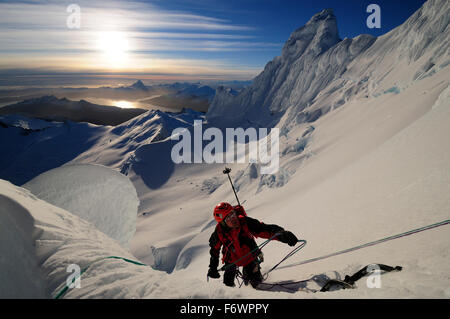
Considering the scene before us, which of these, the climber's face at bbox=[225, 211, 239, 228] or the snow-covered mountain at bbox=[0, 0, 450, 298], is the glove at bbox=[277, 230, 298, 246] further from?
the climber's face at bbox=[225, 211, 239, 228]

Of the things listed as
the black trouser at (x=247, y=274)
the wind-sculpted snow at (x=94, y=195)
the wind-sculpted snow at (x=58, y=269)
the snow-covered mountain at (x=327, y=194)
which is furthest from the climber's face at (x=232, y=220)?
the wind-sculpted snow at (x=94, y=195)

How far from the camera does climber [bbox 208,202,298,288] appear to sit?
3846 millimetres

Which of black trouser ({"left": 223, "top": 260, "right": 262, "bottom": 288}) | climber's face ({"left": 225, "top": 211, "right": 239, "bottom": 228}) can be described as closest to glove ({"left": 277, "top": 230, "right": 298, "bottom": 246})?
black trouser ({"left": 223, "top": 260, "right": 262, "bottom": 288})

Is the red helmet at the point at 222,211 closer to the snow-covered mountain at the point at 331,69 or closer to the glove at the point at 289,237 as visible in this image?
the glove at the point at 289,237

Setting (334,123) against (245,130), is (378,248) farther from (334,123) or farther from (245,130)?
(245,130)

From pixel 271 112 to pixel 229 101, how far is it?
58.4 feet

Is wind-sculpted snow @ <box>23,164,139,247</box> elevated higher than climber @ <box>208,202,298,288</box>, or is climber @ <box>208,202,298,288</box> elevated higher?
wind-sculpted snow @ <box>23,164,139,247</box>

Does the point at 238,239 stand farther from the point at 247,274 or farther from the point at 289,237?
the point at 289,237

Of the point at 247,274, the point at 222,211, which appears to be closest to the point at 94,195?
the point at 222,211

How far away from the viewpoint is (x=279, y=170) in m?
21.0

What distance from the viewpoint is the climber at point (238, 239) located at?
3846 mm

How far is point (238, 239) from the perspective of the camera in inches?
155

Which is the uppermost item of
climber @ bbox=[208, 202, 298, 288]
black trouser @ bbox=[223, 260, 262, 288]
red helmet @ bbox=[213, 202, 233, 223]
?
red helmet @ bbox=[213, 202, 233, 223]
